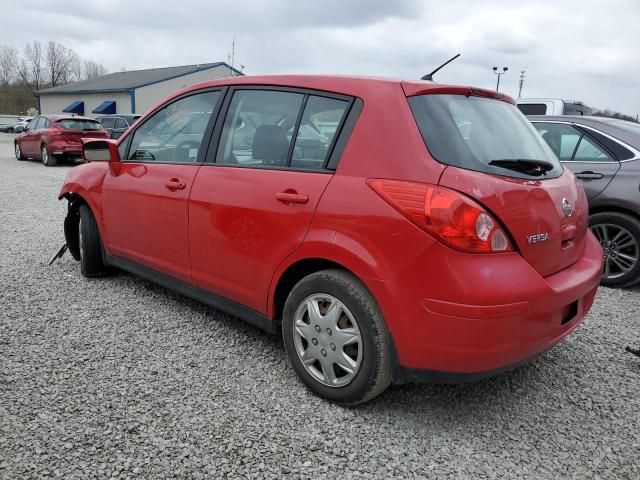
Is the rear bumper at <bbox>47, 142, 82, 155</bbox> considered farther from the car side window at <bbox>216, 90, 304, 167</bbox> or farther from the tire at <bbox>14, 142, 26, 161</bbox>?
the car side window at <bbox>216, 90, 304, 167</bbox>

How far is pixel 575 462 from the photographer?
2287mm

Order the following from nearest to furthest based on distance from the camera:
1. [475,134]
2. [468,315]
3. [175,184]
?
[468,315] < [475,134] < [175,184]

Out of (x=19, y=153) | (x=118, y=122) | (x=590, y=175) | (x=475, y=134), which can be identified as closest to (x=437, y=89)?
(x=475, y=134)

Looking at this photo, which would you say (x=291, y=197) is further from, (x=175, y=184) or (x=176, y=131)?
(x=176, y=131)

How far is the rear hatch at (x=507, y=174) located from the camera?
2.23m

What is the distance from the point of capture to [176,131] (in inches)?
142

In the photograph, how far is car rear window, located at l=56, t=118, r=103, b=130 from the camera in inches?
629

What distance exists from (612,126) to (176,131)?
4178mm

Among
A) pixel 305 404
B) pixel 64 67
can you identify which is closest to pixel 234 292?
pixel 305 404

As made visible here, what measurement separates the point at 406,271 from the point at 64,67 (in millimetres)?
92963

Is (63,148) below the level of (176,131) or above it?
below

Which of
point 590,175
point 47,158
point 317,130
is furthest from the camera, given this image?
point 47,158

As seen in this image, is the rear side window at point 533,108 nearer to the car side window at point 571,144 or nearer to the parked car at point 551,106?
the parked car at point 551,106

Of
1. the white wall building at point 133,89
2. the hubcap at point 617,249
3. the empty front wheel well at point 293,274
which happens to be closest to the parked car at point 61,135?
the empty front wheel well at point 293,274
